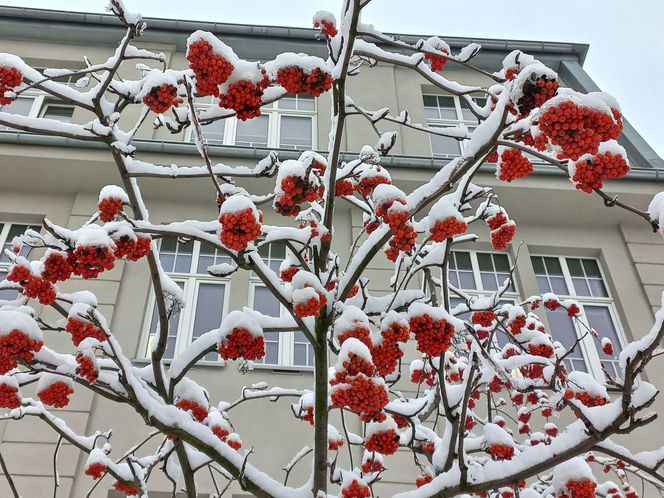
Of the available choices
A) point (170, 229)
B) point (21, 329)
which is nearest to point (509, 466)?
point (170, 229)

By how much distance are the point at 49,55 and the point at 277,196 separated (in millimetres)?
9246

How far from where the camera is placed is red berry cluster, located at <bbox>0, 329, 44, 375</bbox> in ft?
10.7

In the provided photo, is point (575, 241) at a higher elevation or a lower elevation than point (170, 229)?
higher

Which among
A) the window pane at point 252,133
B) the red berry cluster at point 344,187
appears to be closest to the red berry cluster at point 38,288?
the red berry cluster at point 344,187

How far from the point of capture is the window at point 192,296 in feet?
26.7

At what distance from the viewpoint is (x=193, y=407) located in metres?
4.17

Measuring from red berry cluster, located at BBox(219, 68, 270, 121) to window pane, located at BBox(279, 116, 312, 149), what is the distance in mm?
7254

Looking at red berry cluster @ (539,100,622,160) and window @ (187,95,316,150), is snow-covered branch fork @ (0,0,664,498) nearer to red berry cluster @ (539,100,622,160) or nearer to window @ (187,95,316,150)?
red berry cluster @ (539,100,622,160)

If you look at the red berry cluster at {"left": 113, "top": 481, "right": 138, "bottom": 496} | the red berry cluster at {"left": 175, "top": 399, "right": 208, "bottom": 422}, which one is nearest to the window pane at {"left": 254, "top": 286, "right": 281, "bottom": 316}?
the red berry cluster at {"left": 113, "top": 481, "right": 138, "bottom": 496}

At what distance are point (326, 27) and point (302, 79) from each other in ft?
3.04

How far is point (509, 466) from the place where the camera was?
339 centimetres

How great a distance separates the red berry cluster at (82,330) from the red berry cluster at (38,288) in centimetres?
23

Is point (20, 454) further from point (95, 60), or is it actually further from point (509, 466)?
point (95, 60)

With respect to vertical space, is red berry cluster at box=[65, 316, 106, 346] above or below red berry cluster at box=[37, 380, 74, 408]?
above
